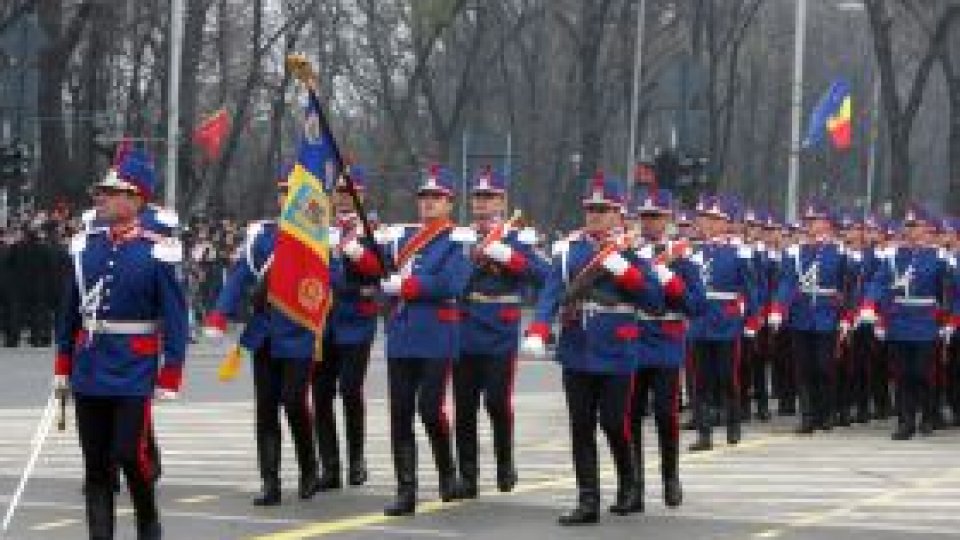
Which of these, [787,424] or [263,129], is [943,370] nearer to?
[787,424]

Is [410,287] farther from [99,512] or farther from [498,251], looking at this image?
[99,512]

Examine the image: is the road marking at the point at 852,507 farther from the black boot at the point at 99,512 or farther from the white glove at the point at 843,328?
the black boot at the point at 99,512

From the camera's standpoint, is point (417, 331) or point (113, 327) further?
point (417, 331)

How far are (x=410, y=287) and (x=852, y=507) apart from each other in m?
3.45

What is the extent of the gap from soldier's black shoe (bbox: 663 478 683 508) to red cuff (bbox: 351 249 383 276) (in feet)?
7.69

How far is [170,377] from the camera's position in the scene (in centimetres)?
1128

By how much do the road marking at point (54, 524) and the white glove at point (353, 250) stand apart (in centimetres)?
261

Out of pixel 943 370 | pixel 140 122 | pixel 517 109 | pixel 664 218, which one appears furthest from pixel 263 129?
pixel 664 218

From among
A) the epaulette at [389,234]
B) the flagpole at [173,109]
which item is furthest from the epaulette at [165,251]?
the flagpole at [173,109]

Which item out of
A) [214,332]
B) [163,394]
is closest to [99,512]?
[163,394]

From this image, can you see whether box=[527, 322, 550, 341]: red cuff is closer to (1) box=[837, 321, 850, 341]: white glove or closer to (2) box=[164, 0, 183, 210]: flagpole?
(1) box=[837, 321, 850, 341]: white glove

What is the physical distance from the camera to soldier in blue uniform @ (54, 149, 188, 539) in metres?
11.3

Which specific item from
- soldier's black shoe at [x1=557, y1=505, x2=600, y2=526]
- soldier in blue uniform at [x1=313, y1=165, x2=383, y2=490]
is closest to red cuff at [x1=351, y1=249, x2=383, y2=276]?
soldier in blue uniform at [x1=313, y1=165, x2=383, y2=490]

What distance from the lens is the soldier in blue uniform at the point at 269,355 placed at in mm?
14039
